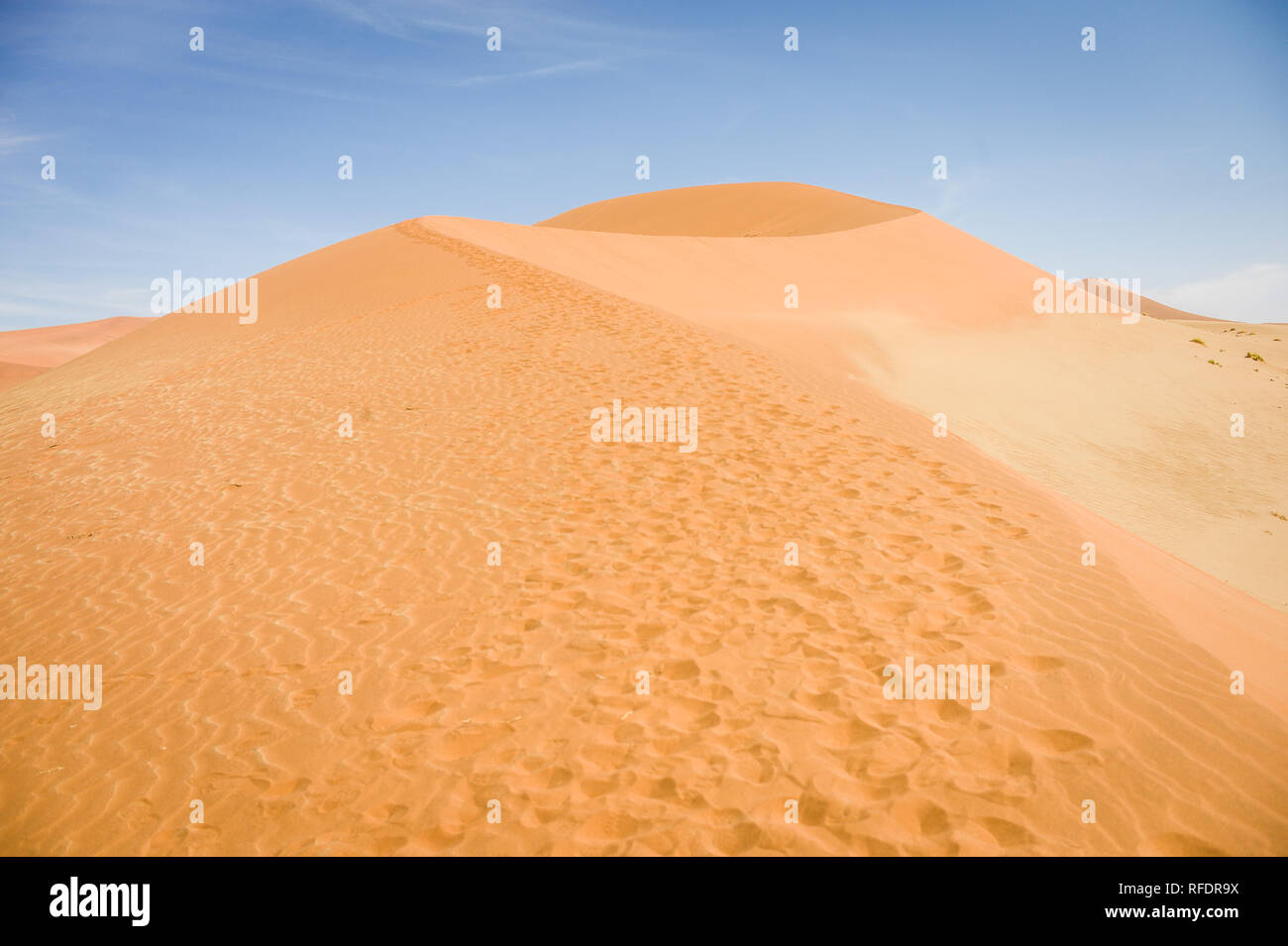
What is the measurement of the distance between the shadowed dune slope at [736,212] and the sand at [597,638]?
3155cm

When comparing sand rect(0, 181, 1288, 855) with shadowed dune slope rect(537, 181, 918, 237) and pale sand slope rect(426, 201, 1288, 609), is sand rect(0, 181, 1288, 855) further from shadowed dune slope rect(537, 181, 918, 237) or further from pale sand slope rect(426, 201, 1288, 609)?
shadowed dune slope rect(537, 181, 918, 237)

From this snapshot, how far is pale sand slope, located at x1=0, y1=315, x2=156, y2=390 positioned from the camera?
66.0m

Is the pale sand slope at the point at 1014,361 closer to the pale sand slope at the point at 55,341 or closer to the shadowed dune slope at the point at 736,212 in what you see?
the shadowed dune slope at the point at 736,212

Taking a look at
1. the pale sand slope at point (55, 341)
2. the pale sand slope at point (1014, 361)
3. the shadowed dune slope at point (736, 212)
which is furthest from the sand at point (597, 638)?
the pale sand slope at point (55, 341)

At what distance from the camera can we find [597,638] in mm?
6035

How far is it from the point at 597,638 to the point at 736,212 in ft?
151

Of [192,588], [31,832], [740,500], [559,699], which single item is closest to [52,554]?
[192,588]

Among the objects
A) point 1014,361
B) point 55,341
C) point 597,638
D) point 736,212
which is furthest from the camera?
point 55,341

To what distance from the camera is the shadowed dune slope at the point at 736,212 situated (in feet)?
135

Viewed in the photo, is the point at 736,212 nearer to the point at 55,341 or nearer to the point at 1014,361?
the point at 1014,361

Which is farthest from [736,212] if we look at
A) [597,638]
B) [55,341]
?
[55,341]

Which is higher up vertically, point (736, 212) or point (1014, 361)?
point (736, 212)

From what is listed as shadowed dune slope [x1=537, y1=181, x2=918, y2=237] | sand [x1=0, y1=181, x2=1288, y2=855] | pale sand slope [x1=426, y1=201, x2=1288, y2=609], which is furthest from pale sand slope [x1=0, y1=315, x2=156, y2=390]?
sand [x1=0, y1=181, x2=1288, y2=855]
